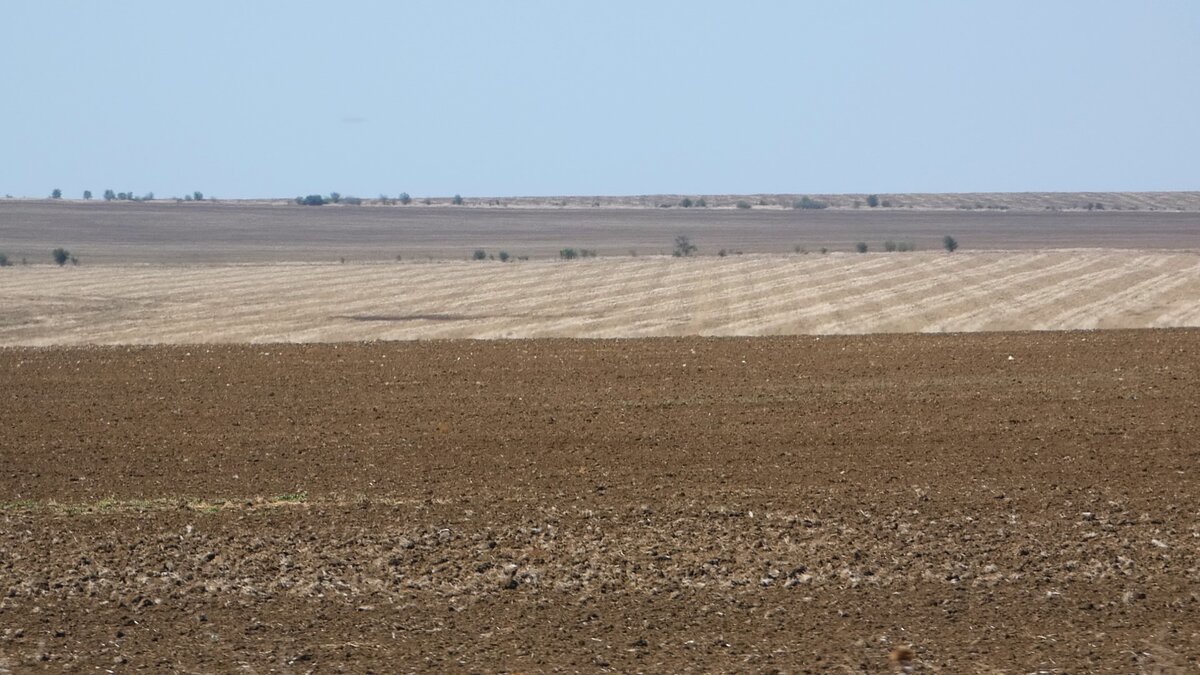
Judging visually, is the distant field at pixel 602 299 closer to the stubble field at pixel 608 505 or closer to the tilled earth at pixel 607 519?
the stubble field at pixel 608 505

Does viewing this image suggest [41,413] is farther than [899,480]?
Yes

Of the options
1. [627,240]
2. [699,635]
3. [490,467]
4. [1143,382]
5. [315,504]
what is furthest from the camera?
[627,240]

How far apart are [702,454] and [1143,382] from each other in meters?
5.14

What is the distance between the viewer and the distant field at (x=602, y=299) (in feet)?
107

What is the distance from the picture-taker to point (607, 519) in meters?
9.12

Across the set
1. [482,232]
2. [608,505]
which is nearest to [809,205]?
[482,232]

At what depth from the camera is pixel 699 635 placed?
734cm

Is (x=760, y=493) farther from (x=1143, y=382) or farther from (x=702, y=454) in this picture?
(x=1143, y=382)

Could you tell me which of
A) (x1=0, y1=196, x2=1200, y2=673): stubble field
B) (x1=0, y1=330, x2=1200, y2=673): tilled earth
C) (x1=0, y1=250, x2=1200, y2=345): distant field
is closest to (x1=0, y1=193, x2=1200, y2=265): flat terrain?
(x1=0, y1=250, x2=1200, y2=345): distant field

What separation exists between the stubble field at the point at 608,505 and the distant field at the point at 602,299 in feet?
52.3

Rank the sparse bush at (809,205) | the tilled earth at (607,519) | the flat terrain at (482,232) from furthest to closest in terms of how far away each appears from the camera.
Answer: the sparse bush at (809,205) → the flat terrain at (482,232) → the tilled earth at (607,519)

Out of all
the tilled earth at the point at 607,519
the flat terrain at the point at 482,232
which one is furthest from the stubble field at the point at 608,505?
the flat terrain at the point at 482,232

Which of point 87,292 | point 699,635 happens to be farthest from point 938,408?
point 87,292

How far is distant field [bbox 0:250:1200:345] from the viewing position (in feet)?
107
